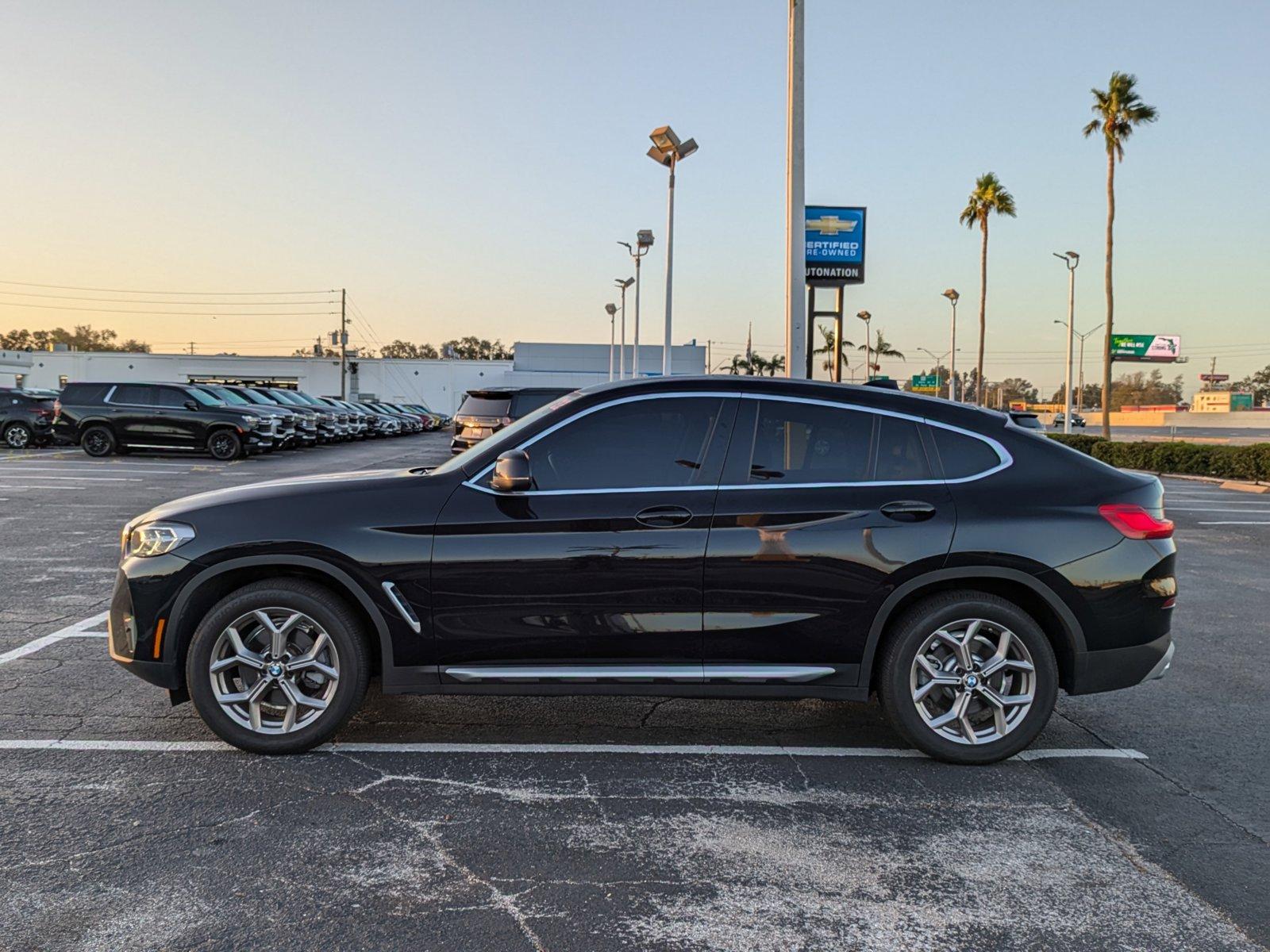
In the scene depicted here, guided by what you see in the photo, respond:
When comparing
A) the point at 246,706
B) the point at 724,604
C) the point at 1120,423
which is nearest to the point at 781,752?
the point at 724,604

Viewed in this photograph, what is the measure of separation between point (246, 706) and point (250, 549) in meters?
0.71

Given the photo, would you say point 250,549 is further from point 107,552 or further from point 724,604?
point 107,552

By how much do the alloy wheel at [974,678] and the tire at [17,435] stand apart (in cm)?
2765

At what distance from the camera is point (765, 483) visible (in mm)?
4270

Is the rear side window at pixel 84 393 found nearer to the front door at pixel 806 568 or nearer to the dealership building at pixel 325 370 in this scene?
the front door at pixel 806 568

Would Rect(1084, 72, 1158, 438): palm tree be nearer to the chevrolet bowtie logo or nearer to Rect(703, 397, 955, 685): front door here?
the chevrolet bowtie logo

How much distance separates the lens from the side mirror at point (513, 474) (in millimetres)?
4113

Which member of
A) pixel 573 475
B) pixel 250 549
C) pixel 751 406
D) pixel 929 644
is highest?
pixel 751 406

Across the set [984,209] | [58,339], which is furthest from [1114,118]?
[58,339]

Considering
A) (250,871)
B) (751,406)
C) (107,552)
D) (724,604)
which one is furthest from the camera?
(107,552)

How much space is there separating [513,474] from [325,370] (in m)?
78.8

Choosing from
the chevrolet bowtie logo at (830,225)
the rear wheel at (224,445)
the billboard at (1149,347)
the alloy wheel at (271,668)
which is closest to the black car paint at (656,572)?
the alloy wheel at (271,668)

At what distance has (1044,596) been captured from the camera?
13.8 ft

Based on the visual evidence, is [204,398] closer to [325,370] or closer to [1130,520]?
[1130,520]
